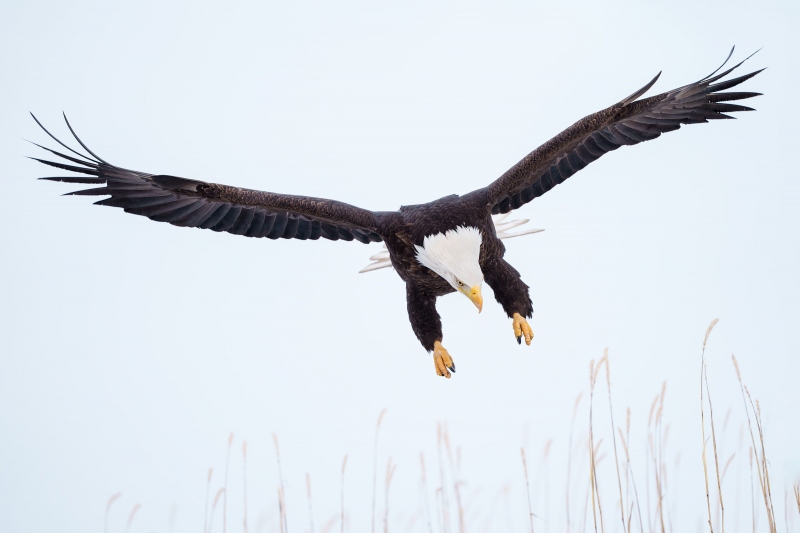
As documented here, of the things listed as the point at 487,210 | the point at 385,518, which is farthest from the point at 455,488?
the point at 487,210

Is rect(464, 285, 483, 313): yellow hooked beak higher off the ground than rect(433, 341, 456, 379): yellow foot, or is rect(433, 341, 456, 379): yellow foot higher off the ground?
rect(464, 285, 483, 313): yellow hooked beak

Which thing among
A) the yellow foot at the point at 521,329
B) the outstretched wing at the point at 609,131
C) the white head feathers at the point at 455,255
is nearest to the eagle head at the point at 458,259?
the white head feathers at the point at 455,255

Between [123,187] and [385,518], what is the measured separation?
2.21 m

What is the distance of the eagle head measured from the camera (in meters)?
3.53

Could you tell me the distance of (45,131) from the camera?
3.76 metres

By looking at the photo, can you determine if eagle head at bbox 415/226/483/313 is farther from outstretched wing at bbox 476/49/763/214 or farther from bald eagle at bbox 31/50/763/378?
outstretched wing at bbox 476/49/763/214

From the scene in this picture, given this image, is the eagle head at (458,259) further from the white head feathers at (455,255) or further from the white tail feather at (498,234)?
the white tail feather at (498,234)

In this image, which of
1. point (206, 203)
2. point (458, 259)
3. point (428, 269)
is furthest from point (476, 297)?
point (206, 203)

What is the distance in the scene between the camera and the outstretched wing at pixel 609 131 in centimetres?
385

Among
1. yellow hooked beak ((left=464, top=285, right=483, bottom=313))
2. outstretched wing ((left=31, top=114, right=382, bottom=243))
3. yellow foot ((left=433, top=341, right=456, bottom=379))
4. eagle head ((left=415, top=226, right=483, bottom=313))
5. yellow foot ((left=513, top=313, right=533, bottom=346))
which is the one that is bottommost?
yellow foot ((left=433, top=341, right=456, bottom=379))

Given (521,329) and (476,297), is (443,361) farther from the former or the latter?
(476,297)

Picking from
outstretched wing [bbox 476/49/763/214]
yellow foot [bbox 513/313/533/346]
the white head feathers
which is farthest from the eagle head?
yellow foot [bbox 513/313/533/346]

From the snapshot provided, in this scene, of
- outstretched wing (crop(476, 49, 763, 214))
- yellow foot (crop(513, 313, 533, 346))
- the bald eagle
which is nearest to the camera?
the bald eagle

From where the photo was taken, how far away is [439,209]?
147 inches
